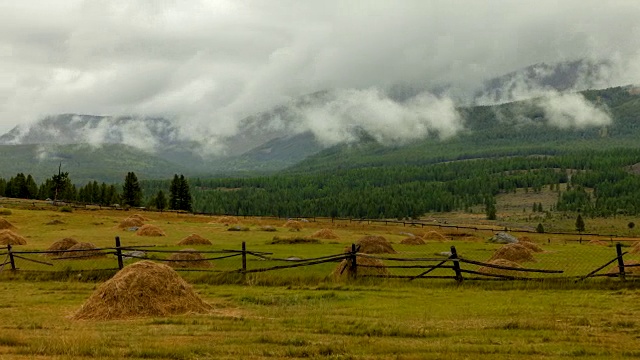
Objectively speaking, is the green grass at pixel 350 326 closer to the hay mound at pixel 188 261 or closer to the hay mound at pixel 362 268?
the hay mound at pixel 362 268

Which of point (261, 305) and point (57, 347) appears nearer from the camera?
point (57, 347)

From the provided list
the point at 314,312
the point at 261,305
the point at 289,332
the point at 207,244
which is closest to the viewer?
the point at 289,332

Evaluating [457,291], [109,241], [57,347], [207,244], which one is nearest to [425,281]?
[457,291]

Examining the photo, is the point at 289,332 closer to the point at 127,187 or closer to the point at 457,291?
the point at 457,291

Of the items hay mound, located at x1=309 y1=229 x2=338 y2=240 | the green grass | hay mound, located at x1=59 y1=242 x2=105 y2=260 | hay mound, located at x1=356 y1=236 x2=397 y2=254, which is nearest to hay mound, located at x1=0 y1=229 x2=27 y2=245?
hay mound, located at x1=59 y1=242 x2=105 y2=260

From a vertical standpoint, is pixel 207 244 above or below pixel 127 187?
below

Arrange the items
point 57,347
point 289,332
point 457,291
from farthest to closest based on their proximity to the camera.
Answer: point 457,291
point 289,332
point 57,347

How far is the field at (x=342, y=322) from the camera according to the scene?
42.5ft

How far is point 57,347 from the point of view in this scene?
12.8 metres

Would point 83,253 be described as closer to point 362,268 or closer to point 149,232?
point 362,268

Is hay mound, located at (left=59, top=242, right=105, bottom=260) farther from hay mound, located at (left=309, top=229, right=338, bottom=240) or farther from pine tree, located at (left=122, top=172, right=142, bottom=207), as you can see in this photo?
pine tree, located at (left=122, top=172, right=142, bottom=207)

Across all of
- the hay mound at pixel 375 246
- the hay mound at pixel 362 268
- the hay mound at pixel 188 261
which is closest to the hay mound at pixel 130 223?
the hay mound at pixel 375 246

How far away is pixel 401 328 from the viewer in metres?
15.7

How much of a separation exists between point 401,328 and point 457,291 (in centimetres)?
1004
